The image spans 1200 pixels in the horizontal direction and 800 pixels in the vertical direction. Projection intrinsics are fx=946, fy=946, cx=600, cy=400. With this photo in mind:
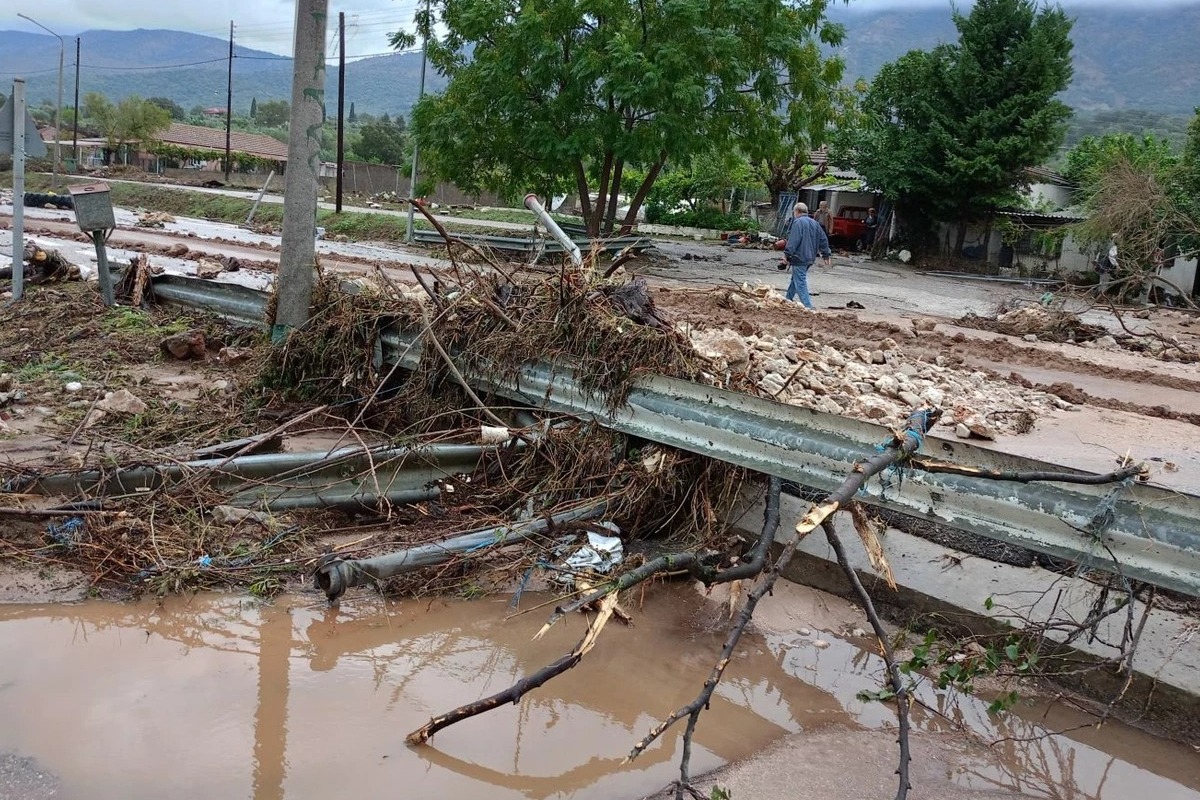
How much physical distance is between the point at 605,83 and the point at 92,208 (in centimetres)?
1311

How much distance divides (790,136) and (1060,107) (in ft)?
41.0

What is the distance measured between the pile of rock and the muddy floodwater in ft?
7.20

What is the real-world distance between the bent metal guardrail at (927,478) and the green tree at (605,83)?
15837 mm

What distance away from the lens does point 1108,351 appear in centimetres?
1448

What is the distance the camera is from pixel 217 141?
76062 mm

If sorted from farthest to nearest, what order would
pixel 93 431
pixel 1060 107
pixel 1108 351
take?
pixel 1060 107, pixel 1108 351, pixel 93 431

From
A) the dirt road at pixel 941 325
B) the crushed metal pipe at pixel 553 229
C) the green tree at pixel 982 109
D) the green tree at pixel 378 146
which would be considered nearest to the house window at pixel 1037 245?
the green tree at pixel 982 109

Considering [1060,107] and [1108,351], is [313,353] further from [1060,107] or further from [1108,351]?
[1060,107]

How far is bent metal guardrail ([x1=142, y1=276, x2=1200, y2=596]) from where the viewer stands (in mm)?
3557

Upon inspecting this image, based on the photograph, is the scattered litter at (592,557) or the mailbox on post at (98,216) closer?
the scattered litter at (592,557)

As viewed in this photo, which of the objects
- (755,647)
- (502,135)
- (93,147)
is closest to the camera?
(755,647)

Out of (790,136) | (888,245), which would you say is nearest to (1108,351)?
(790,136)

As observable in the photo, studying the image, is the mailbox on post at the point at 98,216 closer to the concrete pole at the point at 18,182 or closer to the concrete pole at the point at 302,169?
the concrete pole at the point at 18,182

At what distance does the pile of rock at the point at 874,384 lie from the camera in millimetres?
6809
